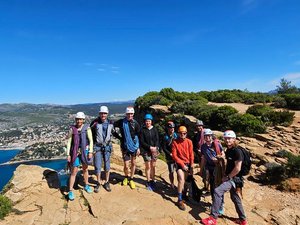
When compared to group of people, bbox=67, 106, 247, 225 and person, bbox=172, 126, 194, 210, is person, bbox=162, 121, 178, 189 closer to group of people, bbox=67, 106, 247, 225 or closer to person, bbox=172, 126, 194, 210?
group of people, bbox=67, 106, 247, 225

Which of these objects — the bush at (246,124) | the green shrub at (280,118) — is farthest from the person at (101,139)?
the green shrub at (280,118)

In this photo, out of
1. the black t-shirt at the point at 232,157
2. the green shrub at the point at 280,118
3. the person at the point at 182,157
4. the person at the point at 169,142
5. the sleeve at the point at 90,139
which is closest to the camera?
the black t-shirt at the point at 232,157

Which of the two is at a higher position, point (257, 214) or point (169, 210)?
point (169, 210)

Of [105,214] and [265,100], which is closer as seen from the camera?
[105,214]

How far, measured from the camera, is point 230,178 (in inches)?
255

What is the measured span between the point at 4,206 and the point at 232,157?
19.4 ft

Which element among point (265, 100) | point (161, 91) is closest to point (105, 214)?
point (265, 100)

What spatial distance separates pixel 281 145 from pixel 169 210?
32.7 feet

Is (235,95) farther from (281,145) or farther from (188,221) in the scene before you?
(188,221)

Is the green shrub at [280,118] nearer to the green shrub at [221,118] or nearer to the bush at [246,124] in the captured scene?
the bush at [246,124]

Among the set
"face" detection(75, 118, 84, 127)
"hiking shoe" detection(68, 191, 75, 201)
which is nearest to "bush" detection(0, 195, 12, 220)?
"hiking shoe" detection(68, 191, 75, 201)

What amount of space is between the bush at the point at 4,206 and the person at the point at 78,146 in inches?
60.2

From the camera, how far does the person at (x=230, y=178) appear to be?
247 inches

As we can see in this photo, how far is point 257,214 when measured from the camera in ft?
26.9
